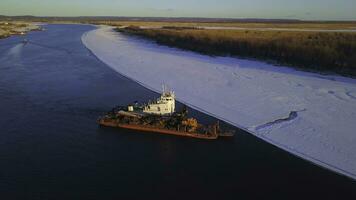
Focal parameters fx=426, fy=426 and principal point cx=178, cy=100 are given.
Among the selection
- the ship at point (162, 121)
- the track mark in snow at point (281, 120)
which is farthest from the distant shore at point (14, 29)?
the track mark in snow at point (281, 120)

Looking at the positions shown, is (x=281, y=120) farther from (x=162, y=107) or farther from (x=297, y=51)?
(x=297, y=51)

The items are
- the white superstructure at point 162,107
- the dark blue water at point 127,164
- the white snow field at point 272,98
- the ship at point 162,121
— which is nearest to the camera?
the dark blue water at point 127,164

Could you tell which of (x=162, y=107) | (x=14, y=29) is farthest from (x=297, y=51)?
(x=14, y=29)

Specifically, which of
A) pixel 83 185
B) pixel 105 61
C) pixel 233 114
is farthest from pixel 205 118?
pixel 105 61

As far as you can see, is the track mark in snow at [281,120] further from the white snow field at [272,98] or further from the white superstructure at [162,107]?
the white superstructure at [162,107]

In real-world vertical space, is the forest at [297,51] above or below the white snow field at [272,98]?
above

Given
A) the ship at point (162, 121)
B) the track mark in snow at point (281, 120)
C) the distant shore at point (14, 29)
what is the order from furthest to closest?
1. the distant shore at point (14, 29)
2. the track mark in snow at point (281, 120)
3. the ship at point (162, 121)

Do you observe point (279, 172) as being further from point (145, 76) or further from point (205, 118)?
point (145, 76)
